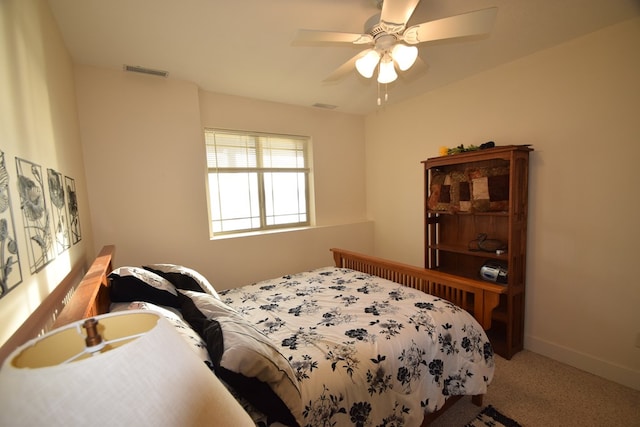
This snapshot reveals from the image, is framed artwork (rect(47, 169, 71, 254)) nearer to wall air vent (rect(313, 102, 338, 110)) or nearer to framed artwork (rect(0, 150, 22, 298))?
framed artwork (rect(0, 150, 22, 298))

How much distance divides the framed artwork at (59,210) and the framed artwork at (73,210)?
0.12 metres

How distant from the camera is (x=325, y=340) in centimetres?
146

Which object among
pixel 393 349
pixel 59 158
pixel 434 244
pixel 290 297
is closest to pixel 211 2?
pixel 59 158

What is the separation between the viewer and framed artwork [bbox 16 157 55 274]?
3.19 ft

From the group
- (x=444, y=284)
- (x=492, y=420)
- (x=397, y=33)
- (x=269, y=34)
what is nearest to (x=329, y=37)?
(x=397, y=33)

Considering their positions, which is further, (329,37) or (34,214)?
(329,37)

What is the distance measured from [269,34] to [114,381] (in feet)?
7.13

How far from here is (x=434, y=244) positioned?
2.94 m

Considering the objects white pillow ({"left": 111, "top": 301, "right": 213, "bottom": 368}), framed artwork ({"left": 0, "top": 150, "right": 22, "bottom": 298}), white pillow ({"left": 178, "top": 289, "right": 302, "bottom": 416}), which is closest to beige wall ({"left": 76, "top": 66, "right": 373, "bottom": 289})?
white pillow ({"left": 111, "top": 301, "right": 213, "bottom": 368})

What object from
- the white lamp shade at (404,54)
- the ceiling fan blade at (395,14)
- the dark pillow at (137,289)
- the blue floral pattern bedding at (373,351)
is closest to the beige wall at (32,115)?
the dark pillow at (137,289)

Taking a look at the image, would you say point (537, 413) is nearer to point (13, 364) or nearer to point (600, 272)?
point (600, 272)

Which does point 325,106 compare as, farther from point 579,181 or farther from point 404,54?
point 579,181

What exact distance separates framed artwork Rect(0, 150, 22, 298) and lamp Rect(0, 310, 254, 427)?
65cm

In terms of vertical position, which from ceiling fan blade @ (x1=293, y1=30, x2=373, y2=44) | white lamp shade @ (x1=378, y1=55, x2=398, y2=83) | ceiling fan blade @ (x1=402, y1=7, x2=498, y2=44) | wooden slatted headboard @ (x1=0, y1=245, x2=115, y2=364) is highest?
ceiling fan blade @ (x1=293, y1=30, x2=373, y2=44)
